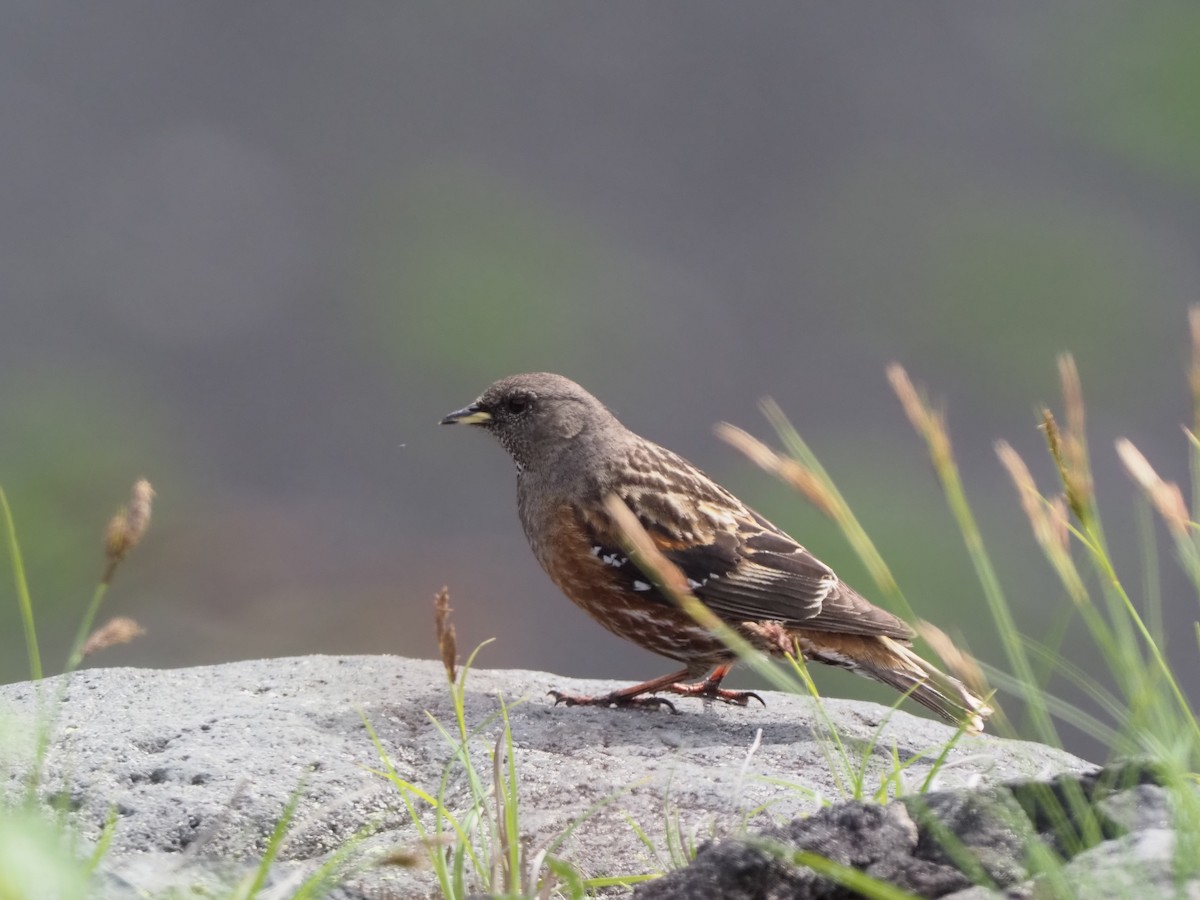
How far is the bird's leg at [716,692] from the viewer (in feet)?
18.6

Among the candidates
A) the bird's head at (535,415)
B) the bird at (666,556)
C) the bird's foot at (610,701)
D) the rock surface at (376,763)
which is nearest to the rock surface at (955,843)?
the rock surface at (376,763)

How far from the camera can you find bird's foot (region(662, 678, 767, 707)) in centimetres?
565

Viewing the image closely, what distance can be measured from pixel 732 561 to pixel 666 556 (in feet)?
1.00

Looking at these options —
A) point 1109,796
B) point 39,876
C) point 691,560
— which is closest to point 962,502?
point 1109,796

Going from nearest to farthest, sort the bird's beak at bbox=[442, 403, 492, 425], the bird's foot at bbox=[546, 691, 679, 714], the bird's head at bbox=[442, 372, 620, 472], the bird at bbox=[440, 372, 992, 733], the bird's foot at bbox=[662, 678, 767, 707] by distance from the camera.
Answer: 1. the bird's foot at bbox=[546, 691, 679, 714]
2. the bird at bbox=[440, 372, 992, 733]
3. the bird's foot at bbox=[662, 678, 767, 707]
4. the bird's head at bbox=[442, 372, 620, 472]
5. the bird's beak at bbox=[442, 403, 492, 425]

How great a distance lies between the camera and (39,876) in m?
1.85

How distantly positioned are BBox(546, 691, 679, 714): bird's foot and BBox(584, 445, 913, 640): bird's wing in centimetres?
40

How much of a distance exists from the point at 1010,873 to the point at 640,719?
8.45ft

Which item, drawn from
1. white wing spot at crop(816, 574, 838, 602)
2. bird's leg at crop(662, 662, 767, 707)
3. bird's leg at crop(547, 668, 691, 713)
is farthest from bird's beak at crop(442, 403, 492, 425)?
white wing spot at crop(816, 574, 838, 602)

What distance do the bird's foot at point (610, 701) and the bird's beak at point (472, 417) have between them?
4.54 ft

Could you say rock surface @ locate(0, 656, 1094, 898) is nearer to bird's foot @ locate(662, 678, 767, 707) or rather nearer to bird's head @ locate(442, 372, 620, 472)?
bird's foot @ locate(662, 678, 767, 707)

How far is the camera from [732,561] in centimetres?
583

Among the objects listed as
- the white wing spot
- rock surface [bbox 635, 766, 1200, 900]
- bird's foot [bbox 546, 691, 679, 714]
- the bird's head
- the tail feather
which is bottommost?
rock surface [bbox 635, 766, 1200, 900]

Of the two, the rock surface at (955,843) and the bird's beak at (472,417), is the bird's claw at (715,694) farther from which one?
the rock surface at (955,843)
